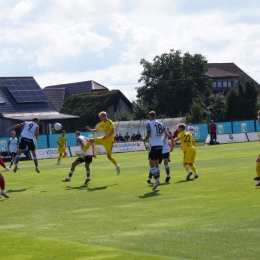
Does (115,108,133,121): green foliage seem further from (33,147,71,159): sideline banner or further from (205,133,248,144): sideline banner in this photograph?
(33,147,71,159): sideline banner

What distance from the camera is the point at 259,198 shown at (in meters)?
13.9

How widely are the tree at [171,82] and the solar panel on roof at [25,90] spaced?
86.1 feet

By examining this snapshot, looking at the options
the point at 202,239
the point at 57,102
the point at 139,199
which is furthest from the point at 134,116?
the point at 202,239

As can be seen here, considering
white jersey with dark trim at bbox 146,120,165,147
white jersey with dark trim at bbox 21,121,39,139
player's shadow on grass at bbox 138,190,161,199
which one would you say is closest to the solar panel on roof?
white jersey with dark trim at bbox 21,121,39,139

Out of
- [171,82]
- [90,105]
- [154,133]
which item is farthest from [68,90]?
[154,133]

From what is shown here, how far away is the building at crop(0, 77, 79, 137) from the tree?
86.7 feet

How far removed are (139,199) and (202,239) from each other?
5.79m

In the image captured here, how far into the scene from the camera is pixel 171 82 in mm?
97938

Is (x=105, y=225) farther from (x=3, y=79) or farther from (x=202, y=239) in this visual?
(x=3, y=79)

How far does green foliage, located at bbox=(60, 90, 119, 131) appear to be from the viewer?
90.1m

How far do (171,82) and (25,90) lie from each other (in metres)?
30.0

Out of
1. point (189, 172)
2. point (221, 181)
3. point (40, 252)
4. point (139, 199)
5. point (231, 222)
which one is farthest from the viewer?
point (189, 172)

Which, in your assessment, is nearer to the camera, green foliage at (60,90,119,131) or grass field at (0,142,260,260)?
grass field at (0,142,260,260)

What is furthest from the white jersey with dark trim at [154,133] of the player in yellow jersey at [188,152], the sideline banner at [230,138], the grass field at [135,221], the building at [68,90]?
the building at [68,90]
